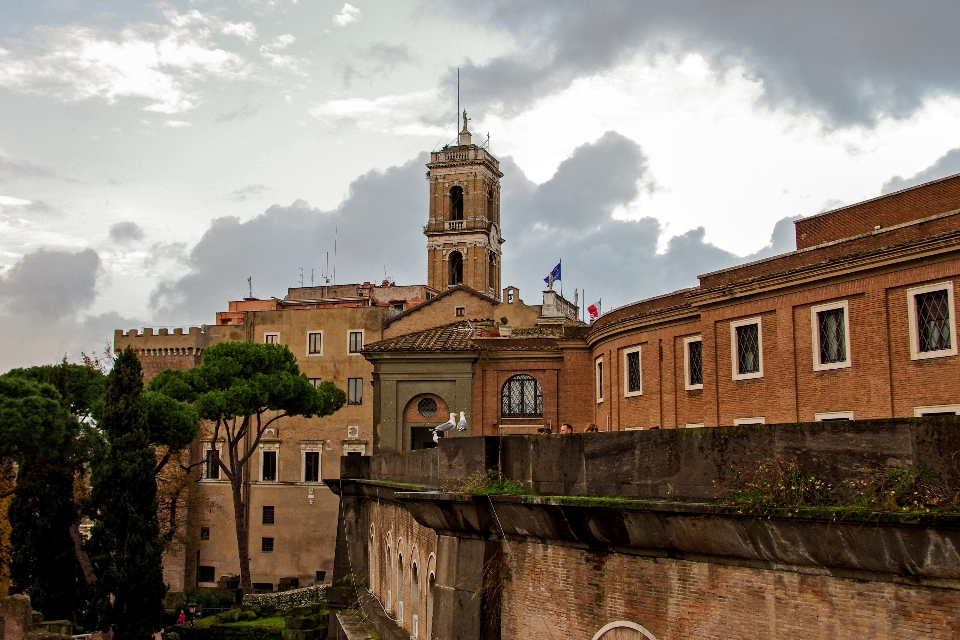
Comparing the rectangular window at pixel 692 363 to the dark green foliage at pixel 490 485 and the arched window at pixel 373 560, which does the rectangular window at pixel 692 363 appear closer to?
the arched window at pixel 373 560

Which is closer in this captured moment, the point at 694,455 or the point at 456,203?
the point at 694,455

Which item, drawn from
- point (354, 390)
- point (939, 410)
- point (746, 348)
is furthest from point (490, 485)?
point (354, 390)

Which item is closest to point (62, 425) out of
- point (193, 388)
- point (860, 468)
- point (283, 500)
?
point (193, 388)

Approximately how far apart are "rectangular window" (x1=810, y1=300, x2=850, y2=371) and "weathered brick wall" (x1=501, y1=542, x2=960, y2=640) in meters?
11.9

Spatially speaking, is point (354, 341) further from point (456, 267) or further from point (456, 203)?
point (456, 203)

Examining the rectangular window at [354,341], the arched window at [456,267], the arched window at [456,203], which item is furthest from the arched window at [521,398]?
the arched window at [456,203]

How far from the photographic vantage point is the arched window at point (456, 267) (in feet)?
A: 278

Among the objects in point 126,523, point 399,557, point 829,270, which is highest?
point 829,270

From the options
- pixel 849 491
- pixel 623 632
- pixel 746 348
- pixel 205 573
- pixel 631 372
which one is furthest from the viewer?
pixel 205 573

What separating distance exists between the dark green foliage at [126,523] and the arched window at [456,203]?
5403 cm

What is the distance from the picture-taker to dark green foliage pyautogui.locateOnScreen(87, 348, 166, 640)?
105 ft

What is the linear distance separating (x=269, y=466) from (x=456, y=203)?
38901 millimetres

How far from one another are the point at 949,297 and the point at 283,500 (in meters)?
40.5

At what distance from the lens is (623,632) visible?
9.01m
